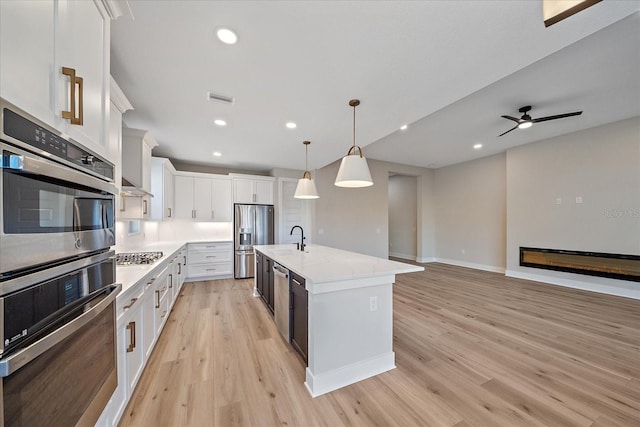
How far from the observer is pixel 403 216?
26.6ft

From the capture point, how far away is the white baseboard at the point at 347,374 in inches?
67.8

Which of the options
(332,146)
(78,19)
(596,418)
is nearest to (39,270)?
(78,19)

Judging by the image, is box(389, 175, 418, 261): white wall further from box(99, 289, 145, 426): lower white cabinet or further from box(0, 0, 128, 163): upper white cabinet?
box(0, 0, 128, 163): upper white cabinet

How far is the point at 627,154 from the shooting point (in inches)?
151

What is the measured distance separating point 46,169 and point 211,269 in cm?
468

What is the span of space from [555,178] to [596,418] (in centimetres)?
466

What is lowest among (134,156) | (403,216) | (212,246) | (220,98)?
(212,246)

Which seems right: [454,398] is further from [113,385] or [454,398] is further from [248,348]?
[113,385]

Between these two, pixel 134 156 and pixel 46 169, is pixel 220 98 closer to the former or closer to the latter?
pixel 134 156

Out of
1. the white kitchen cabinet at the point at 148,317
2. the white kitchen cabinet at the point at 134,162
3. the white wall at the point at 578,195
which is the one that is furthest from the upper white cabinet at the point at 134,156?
the white wall at the point at 578,195

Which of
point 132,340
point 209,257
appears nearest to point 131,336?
point 132,340

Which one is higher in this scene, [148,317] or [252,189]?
[252,189]

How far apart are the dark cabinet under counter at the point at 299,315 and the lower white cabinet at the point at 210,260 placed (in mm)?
3304

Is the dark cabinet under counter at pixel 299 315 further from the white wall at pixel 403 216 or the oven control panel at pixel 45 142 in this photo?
the white wall at pixel 403 216
